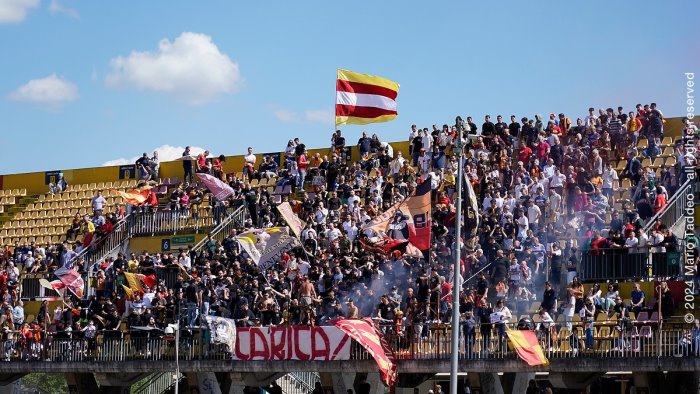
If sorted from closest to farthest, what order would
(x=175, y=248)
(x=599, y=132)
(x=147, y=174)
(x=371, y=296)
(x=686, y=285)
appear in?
1. (x=686, y=285)
2. (x=371, y=296)
3. (x=599, y=132)
4. (x=175, y=248)
5. (x=147, y=174)

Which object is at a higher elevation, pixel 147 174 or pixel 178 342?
pixel 147 174

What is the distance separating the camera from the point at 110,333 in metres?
43.3

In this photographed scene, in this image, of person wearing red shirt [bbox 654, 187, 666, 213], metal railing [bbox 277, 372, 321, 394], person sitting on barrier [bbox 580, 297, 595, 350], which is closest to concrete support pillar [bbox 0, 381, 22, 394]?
metal railing [bbox 277, 372, 321, 394]

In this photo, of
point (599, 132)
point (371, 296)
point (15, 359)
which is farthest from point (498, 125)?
point (15, 359)

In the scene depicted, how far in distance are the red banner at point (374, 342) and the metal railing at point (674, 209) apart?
732 cm

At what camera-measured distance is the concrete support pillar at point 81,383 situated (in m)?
45.3

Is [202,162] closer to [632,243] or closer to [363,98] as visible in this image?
[363,98]

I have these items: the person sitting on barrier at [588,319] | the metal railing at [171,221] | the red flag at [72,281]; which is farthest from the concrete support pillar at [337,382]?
the metal railing at [171,221]

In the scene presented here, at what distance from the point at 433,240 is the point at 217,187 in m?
12.2

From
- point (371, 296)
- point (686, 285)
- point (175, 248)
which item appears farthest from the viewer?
point (175, 248)

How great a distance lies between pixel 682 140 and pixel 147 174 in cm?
2328

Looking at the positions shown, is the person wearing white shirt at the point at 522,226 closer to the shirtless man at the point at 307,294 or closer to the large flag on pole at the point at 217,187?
the shirtless man at the point at 307,294

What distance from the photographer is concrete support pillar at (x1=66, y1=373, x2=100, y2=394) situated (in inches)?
1784

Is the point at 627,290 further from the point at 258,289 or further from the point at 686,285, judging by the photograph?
the point at 258,289
